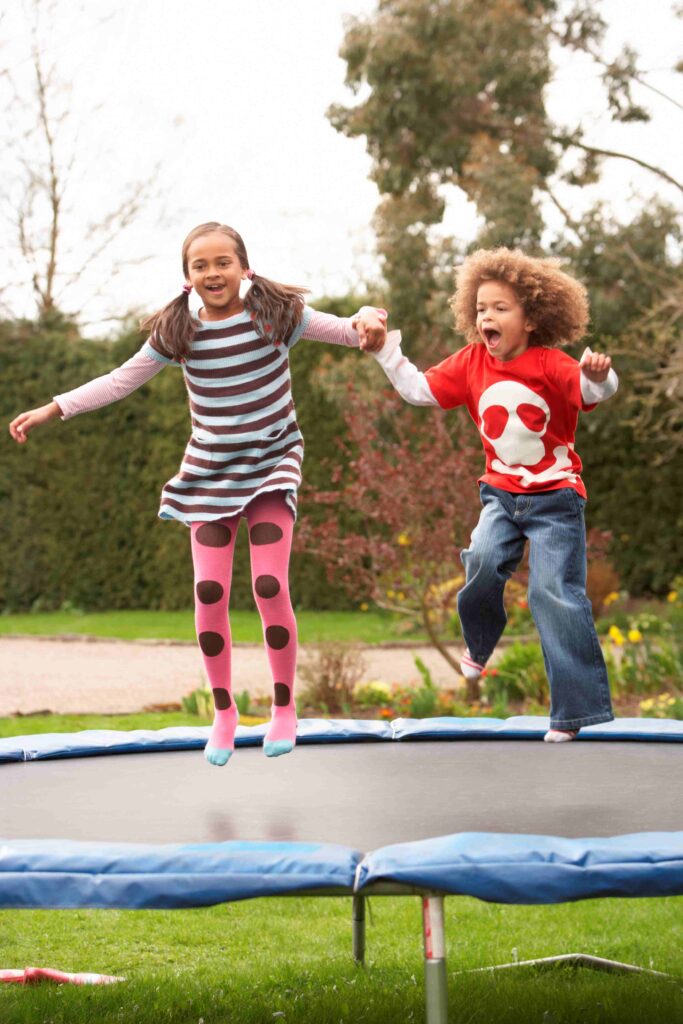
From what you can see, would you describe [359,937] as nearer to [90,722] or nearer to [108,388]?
[108,388]

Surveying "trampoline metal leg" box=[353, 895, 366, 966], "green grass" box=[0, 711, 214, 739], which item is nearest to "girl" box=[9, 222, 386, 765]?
"trampoline metal leg" box=[353, 895, 366, 966]

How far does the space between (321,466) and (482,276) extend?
6921 millimetres

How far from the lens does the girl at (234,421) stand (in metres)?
2.47

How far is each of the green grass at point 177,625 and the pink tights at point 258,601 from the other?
5.45 metres

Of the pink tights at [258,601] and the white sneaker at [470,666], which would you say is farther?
the white sneaker at [470,666]

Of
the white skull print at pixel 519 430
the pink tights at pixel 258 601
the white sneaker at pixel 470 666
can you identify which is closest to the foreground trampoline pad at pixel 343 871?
the pink tights at pixel 258 601

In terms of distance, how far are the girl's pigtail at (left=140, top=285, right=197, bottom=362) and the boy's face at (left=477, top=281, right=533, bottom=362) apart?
57 cm

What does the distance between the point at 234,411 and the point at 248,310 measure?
20 cm

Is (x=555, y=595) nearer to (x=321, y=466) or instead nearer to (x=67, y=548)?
(x=321, y=466)

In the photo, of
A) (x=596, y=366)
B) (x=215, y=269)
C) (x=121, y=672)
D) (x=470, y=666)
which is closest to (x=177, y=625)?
(x=121, y=672)


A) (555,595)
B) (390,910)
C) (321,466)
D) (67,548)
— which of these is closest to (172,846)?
(555,595)

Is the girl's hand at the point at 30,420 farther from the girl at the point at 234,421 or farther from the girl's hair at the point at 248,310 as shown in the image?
the girl's hair at the point at 248,310

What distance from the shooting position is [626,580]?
30.4 feet

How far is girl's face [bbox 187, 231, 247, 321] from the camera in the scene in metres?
2.41
